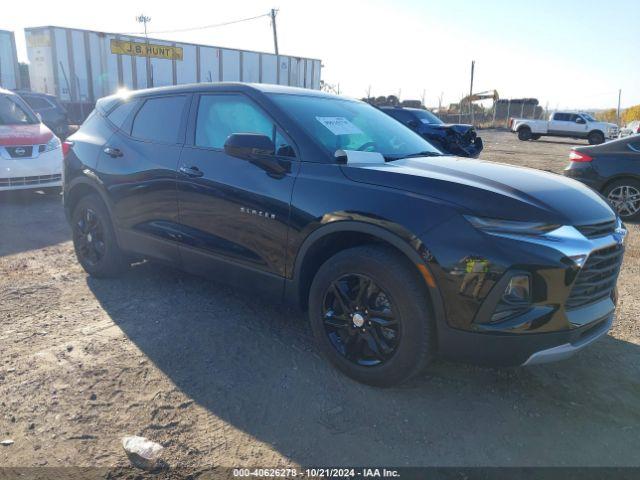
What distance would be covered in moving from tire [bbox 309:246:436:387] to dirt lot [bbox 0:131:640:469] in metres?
0.16

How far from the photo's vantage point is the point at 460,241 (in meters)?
2.41

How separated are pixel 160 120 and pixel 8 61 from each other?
17029mm

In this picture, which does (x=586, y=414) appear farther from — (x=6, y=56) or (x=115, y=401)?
(x=6, y=56)

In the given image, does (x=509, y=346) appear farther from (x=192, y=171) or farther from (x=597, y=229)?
(x=192, y=171)

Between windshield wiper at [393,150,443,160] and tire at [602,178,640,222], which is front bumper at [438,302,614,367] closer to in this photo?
windshield wiper at [393,150,443,160]

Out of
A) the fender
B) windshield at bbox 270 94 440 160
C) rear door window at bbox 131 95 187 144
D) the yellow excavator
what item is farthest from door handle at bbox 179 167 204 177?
the yellow excavator

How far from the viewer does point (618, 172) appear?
746cm

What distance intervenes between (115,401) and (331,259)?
1.43m

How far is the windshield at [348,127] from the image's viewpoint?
10.7 feet

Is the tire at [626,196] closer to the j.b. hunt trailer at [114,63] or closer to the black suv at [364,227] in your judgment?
the black suv at [364,227]

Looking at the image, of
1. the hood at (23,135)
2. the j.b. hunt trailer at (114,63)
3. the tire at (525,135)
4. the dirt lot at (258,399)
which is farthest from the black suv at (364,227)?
the tire at (525,135)

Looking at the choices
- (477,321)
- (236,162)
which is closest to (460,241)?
(477,321)

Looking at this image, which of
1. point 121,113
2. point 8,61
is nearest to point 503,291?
point 121,113

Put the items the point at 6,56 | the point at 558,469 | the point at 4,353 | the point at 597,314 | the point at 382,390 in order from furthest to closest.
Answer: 1. the point at 6,56
2. the point at 4,353
3. the point at 382,390
4. the point at 597,314
5. the point at 558,469
